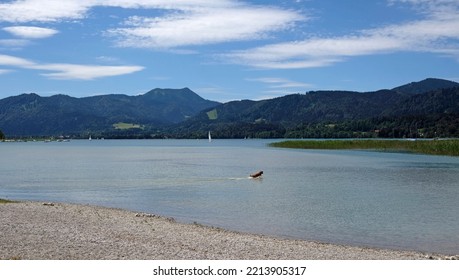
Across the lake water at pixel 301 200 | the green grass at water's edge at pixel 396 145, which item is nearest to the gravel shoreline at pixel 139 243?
the lake water at pixel 301 200

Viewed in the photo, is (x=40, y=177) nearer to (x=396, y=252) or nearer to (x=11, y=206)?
(x=11, y=206)

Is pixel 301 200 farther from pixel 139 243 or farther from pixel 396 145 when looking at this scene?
pixel 396 145

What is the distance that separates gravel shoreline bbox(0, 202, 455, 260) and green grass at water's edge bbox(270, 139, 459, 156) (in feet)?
280

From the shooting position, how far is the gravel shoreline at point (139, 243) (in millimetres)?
16422

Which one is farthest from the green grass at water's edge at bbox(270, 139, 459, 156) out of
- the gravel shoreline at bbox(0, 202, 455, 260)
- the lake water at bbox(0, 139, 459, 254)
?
the gravel shoreline at bbox(0, 202, 455, 260)

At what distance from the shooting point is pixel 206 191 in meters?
44.2

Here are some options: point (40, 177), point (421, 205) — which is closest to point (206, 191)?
point (421, 205)

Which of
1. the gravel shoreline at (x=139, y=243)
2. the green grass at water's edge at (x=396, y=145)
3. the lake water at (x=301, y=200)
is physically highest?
the green grass at water's edge at (x=396, y=145)

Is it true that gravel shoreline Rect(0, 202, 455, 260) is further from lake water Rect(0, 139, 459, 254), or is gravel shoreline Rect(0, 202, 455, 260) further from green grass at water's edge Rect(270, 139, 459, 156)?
green grass at water's edge Rect(270, 139, 459, 156)

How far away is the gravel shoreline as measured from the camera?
16.4 metres

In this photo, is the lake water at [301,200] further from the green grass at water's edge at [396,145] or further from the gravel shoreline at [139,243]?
the green grass at water's edge at [396,145]

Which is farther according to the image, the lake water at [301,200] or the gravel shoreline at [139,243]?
the lake water at [301,200]

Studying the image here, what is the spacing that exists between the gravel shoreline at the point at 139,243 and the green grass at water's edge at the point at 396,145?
280 ft

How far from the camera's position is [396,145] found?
414ft
